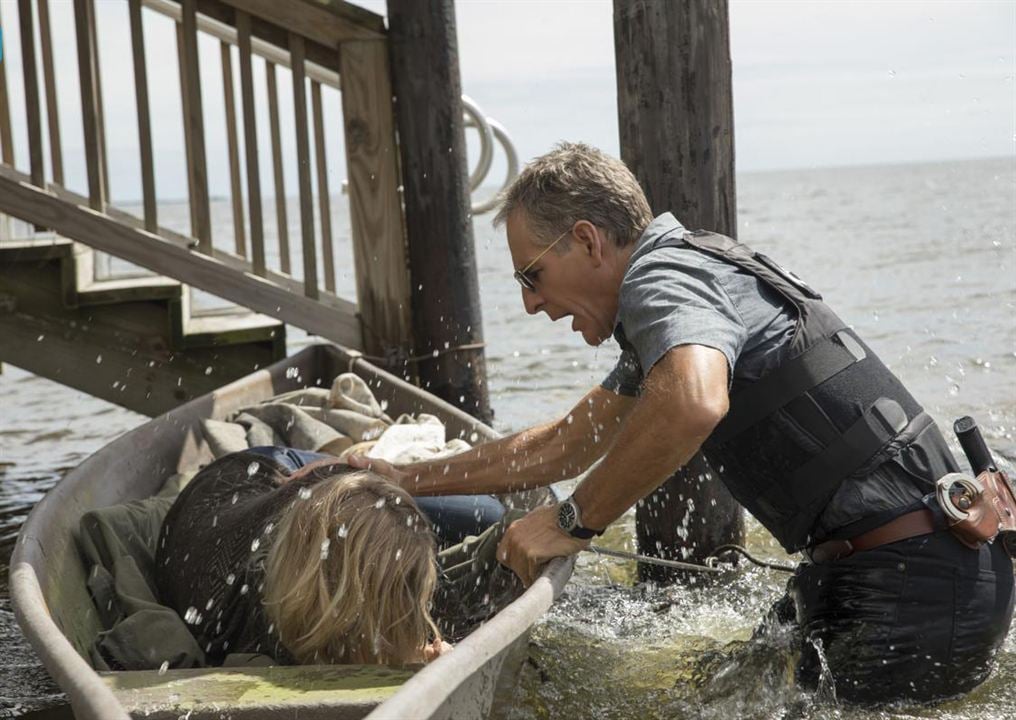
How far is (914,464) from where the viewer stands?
2990 mm

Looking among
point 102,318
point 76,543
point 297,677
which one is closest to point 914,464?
point 297,677

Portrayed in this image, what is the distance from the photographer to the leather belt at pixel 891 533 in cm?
297

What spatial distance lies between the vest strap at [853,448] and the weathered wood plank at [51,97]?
16.2 feet

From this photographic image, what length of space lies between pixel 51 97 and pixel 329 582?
16.0ft

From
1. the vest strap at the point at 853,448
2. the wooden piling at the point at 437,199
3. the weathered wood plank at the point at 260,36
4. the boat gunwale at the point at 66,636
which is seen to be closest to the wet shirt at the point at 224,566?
the boat gunwale at the point at 66,636

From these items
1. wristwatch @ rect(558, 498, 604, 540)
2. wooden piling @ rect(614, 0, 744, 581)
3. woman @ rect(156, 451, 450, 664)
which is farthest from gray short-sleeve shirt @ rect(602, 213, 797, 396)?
wooden piling @ rect(614, 0, 744, 581)

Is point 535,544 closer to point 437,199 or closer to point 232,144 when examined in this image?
point 437,199

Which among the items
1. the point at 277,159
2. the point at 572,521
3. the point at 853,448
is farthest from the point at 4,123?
the point at 853,448

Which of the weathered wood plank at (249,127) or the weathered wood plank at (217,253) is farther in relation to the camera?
the weathered wood plank at (217,253)

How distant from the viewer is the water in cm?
362

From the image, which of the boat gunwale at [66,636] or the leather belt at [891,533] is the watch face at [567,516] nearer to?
the boat gunwale at [66,636]

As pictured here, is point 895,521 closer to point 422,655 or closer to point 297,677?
point 422,655

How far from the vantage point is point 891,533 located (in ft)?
9.82

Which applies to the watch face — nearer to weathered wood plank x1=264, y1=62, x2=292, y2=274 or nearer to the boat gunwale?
the boat gunwale
